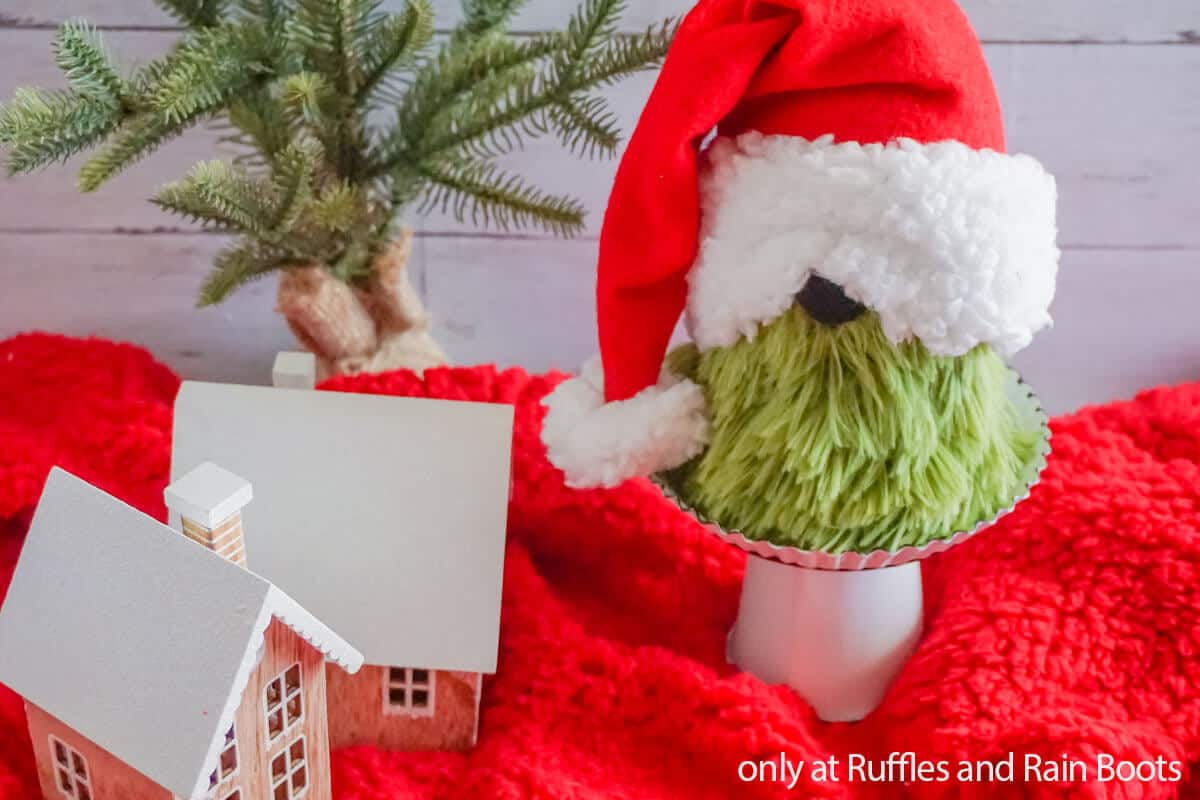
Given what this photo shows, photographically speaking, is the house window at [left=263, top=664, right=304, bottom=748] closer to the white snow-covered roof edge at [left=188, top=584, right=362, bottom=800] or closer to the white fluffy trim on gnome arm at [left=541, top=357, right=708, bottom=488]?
the white snow-covered roof edge at [left=188, top=584, right=362, bottom=800]

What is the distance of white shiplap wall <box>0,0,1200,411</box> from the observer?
91 centimetres

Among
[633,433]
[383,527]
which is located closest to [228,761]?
[383,527]

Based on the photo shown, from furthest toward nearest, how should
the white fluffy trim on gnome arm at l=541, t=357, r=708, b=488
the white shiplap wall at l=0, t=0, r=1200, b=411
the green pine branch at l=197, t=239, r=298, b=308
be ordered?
the white shiplap wall at l=0, t=0, r=1200, b=411
the green pine branch at l=197, t=239, r=298, b=308
the white fluffy trim on gnome arm at l=541, t=357, r=708, b=488

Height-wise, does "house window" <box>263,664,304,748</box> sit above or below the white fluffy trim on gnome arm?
below

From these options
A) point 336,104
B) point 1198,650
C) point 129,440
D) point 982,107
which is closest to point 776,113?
point 982,107

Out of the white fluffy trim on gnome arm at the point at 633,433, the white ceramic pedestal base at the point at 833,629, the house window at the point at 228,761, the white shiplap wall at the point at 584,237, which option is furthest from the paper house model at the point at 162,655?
the white shiplap wall at the point at 584,237

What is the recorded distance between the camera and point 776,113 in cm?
59

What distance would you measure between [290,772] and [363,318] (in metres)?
0.35

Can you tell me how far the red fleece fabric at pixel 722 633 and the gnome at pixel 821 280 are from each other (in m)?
0.11

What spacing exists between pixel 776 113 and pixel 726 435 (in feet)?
0.55

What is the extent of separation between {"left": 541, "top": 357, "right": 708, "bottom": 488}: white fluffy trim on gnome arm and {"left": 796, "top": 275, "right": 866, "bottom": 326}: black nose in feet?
0.28

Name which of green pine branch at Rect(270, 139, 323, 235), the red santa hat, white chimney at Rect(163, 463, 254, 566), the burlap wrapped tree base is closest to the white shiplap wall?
the burlap wrapped tree base

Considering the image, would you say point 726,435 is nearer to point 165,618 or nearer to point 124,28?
point 165,618

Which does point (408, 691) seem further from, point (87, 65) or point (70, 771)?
point (87, 65)
